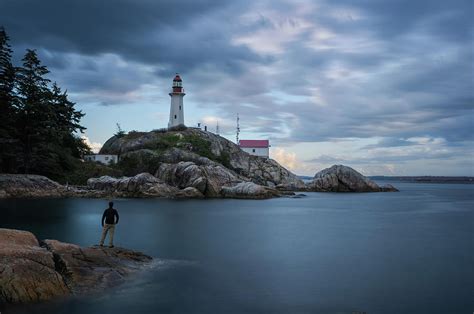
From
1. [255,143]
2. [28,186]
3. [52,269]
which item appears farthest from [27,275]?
[255,143]

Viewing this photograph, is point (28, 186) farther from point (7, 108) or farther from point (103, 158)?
point (103, 158)

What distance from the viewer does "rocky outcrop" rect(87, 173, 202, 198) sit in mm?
59719

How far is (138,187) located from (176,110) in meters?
31.2

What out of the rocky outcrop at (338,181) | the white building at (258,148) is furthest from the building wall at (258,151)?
the rocky outcrop at (338,181)

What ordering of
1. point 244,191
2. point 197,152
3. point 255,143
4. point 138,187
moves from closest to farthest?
point 138,187 → point 244,191 → point 197,152 → point 255,143

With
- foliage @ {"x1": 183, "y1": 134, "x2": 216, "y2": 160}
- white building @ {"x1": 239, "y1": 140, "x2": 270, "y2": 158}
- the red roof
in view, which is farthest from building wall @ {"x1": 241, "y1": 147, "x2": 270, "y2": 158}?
foliage @ {"x1": 183, "y1": 134, "x2": 216, "y2": 160}

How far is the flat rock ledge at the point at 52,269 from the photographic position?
12867 millimetres

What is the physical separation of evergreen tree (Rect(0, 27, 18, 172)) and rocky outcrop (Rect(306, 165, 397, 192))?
57.0 metres

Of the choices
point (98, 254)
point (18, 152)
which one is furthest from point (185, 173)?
point (98, 254)

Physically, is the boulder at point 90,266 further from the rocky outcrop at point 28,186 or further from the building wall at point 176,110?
the building wall at point 176,110

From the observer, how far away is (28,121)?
55.0 metres

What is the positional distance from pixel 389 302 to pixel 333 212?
3419cm

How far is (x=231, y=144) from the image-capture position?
8850 centimetres

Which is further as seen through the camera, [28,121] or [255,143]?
[255,143]
